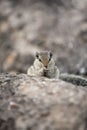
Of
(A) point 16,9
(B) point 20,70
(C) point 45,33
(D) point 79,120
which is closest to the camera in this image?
(D) point 79,120

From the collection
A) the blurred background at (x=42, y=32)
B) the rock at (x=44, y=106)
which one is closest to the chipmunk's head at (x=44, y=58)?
the rock at (x=44, y=106)

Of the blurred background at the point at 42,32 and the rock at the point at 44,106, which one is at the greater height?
the blurred background at the point at 42,32

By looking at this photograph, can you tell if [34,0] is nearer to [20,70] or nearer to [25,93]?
[20,70]

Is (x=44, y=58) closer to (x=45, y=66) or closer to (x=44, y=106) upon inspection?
(x=45, y=66)

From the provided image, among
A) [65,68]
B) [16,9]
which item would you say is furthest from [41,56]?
[16,9]

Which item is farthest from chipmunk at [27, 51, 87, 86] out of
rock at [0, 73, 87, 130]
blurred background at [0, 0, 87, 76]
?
blurred background at [0, 0, 87, 76]

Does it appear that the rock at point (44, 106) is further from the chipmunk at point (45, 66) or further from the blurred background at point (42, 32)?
the blurred background at point (42, 32)
